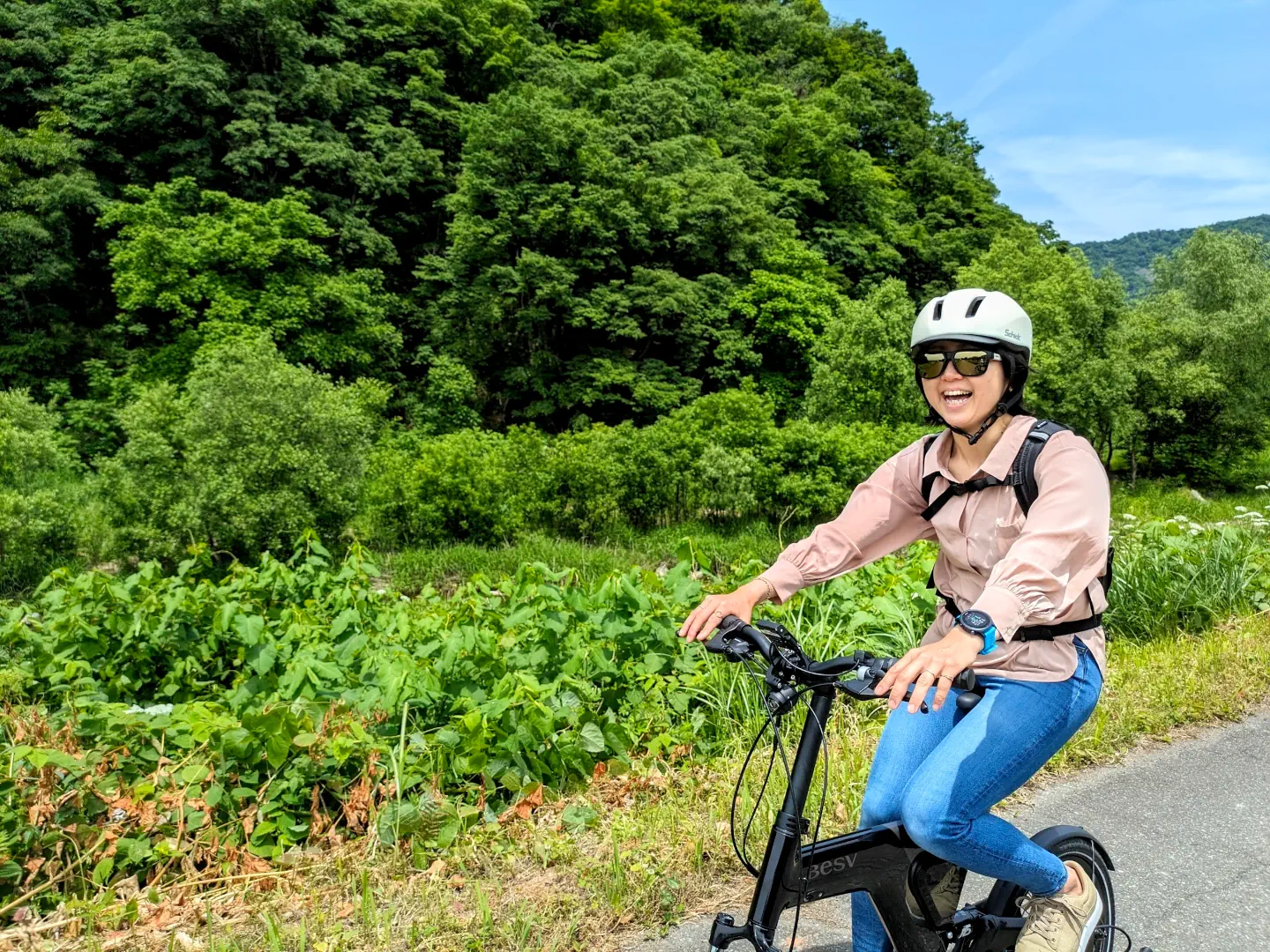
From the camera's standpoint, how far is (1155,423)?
110ft

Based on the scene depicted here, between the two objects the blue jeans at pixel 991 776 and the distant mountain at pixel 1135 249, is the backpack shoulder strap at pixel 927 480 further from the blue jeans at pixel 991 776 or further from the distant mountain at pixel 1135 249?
the distant mountain at pixel 1135 249

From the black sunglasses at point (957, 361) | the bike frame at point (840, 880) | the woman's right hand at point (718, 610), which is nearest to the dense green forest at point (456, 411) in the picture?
the bike frame at point (840, 880)

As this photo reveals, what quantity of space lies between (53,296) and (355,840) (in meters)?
33.2

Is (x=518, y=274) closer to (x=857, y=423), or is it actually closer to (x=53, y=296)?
(x=857, y=423)

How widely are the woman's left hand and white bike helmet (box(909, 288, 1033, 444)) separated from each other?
665 millimetres

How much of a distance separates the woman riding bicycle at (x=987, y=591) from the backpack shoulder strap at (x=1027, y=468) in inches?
0.6

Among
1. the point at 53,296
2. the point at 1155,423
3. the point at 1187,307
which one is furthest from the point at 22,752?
the point at 1187,307

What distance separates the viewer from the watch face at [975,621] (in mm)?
1710


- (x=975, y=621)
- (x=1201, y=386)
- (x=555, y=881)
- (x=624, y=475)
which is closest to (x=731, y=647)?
(x=975, y=621)

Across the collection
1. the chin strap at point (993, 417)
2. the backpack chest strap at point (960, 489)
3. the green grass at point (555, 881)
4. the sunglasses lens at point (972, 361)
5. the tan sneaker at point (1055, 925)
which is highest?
the sunglasses lens at point (972, 361)

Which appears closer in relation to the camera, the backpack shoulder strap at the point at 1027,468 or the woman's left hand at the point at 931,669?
the woman's left hand at the point at 931,669

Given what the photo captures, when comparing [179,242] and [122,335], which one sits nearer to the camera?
[179,242]

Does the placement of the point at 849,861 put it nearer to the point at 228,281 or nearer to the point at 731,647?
the point at 731,647

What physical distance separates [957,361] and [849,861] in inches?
47.2
